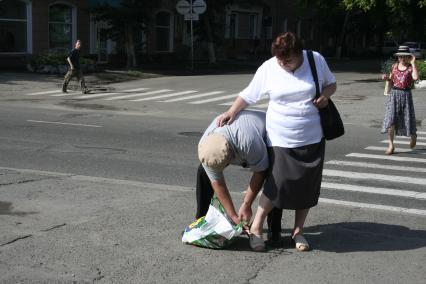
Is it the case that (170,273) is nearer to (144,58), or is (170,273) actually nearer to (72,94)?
(72,94)

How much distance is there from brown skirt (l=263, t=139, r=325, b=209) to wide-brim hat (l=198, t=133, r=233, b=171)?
1.20 feet

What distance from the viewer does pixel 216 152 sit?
4.98m

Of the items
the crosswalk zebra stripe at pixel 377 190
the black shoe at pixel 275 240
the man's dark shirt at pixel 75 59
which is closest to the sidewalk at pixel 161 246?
the black shoe at pixel 275 240

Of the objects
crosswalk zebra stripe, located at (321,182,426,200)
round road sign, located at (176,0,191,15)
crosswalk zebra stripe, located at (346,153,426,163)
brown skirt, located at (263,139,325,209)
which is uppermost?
round road sign, located at (176,0,191,15)

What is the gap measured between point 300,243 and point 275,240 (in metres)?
0.24

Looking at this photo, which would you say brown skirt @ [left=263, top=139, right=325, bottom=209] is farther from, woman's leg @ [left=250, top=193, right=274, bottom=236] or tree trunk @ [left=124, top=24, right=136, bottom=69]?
tree trunk @ [left=124, top=24, right=136, bottom=69]

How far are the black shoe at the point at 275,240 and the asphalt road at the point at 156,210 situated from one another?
0.36ft

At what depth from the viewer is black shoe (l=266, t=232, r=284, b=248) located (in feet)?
17.5

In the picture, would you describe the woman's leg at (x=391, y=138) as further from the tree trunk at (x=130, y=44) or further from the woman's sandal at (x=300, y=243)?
the tree trunk at (x=130, y=44)

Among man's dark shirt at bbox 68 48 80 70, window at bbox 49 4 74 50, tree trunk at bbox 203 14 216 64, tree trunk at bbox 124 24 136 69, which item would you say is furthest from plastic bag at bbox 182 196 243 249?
tree trunk at bbox 203 14 216 64

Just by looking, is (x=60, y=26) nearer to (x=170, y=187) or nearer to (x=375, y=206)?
(x=170, y=187)

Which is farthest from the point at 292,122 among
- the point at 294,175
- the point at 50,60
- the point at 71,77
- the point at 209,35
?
the point at 209,35

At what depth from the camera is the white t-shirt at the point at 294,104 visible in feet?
16.4

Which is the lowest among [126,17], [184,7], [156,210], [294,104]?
[156,210]
